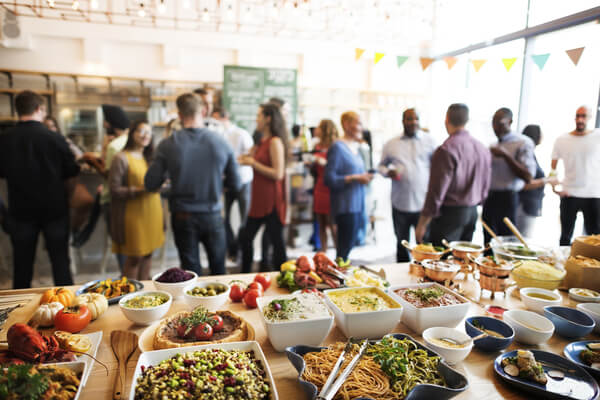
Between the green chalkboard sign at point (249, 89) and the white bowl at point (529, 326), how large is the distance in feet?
15.6

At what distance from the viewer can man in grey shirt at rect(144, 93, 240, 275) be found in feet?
8.03

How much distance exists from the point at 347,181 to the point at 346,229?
1.44 ft

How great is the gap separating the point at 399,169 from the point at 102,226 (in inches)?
131

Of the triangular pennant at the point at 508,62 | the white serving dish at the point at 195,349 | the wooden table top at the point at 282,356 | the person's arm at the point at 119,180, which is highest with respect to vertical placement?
the triangular pennant at the point at 508,62

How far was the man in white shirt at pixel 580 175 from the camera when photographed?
2.83m

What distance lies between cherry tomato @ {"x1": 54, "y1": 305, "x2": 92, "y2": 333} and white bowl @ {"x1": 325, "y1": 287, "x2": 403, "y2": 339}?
868 mm

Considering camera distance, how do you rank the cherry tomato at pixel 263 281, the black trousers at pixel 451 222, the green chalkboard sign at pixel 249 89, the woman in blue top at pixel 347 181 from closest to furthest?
the cherry tomato at pixel 263 281
the black trousers at pixel 451 222
the woman in blue top at pixel 347 181
the green chalkboard sign at pixel 249 89

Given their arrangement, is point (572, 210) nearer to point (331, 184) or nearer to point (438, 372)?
point (331, 184)

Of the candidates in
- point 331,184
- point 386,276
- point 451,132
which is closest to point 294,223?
point 331,184

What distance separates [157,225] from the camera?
3.03 m

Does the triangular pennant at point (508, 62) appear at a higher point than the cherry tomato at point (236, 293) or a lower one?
higher

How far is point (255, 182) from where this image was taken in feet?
10.5

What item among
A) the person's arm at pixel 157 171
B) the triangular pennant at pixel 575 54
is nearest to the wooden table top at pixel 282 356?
the person's arm at pixel 157 171

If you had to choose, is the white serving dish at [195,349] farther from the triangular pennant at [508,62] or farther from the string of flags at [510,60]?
the triangular pennant at [508,62]
